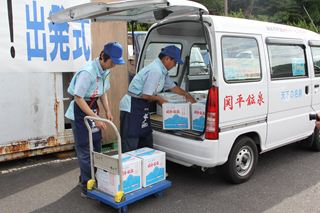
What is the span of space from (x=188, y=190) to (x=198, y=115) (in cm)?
94

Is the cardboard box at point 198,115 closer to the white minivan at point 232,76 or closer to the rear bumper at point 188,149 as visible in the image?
the white minivan at point 232,76

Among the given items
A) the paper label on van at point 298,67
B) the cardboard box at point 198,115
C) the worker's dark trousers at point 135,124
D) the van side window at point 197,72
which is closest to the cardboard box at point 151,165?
the worker's dark trousers at point 135,124

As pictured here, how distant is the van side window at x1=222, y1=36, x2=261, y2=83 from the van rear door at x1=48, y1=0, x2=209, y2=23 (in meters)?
0.49

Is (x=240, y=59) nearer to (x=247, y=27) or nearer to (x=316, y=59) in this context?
(x=247, y=27)

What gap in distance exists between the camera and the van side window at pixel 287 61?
468 cm

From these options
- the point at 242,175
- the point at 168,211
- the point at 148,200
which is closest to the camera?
the point at 168,211

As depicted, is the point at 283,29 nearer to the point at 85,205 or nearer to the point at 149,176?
the point at 149,176

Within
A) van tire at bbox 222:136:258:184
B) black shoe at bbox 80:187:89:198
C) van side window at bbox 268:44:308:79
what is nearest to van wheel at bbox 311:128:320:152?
van side window at bbox 268:44:308:79

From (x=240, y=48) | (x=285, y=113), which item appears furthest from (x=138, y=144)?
(x=285, y=113)

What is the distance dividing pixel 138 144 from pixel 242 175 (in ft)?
4.48

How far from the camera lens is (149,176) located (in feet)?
13.0

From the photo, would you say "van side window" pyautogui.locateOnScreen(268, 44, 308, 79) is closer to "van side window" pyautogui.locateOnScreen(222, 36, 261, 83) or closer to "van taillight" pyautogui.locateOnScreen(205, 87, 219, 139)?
"van side window" pyautogui.locateOnScreen(222, 36, 261, 83)

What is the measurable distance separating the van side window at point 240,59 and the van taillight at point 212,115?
0.81ft

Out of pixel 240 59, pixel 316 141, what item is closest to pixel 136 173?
pixel 240 59
